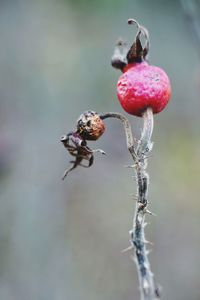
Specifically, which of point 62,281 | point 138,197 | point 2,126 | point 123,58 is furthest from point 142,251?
point 2,126

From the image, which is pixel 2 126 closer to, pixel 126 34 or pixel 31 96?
pixel 31 96

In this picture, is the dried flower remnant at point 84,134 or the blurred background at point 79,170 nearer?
the dried flower remnant at point 84,134

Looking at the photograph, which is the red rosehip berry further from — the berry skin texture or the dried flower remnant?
the dried flower remnant

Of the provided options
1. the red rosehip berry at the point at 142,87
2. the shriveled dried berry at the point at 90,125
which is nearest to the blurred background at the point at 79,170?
the red rosehip berry at the point at 142,87

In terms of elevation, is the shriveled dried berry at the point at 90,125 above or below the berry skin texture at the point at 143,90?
below

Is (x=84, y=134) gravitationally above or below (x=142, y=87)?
below

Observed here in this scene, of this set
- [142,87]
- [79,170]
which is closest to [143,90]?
[142,87]

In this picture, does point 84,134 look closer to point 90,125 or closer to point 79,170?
point 90,125

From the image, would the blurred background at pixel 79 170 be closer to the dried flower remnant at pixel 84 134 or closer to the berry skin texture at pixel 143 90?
the berry skin texture at pixel 143 90
